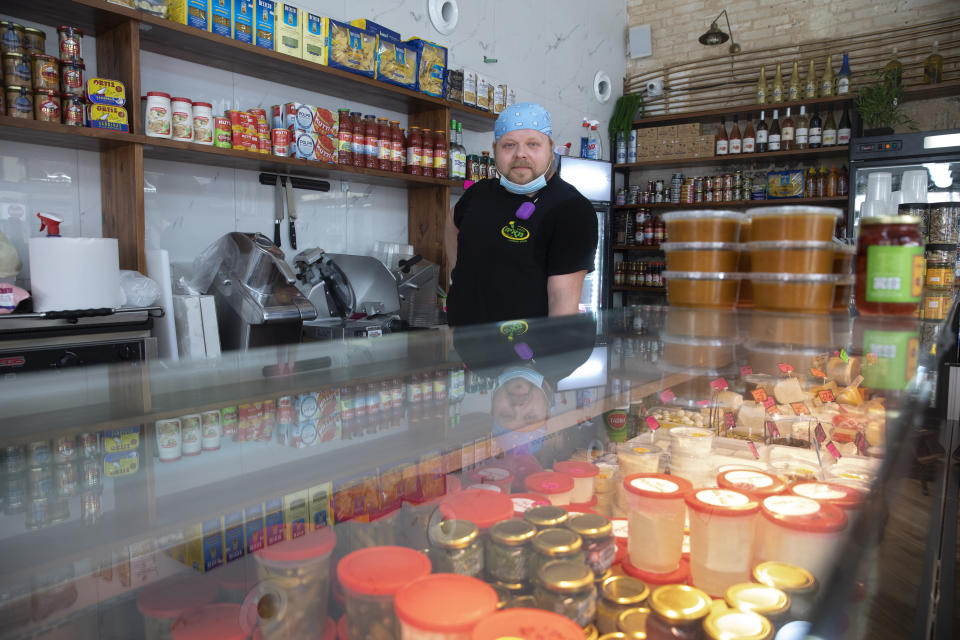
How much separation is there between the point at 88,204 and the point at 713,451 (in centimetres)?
264

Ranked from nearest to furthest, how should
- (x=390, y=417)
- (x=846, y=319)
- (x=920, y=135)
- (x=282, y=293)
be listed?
(x=390, y=417) < (x=846, y=319) < (x=282, y=293) < (x=920, y=135)

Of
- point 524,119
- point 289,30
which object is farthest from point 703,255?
point 289,30

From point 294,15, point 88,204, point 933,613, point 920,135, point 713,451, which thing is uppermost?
point 294,15

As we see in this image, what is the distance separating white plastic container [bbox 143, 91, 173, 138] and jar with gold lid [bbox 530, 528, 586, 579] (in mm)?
2475

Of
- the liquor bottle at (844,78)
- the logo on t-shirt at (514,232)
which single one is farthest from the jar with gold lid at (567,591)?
the liquor bottle at (844,78)

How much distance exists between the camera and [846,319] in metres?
1.09

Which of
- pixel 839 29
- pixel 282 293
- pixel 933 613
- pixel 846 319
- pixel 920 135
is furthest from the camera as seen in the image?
pixel 839 29

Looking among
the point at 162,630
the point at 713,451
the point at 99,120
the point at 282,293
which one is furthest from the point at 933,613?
the point at 99,120

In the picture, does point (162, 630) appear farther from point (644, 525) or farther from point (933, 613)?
point (933, 613)

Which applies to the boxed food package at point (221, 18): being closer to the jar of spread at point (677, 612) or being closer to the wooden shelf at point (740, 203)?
the jar of spread at point (677, 612)

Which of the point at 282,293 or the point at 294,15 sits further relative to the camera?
the point at 294,15

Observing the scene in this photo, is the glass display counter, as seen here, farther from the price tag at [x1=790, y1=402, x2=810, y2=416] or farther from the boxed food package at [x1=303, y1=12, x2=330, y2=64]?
the boxed food package at [x1=303, y1=12, x2=330, y2=64]

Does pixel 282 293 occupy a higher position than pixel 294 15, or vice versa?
pixel 294 15

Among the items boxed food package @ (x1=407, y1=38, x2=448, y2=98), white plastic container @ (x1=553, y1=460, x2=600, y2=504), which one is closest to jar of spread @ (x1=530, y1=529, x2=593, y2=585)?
white plastic container @ (x1=553, y1=460, x2=600, y2=504)
